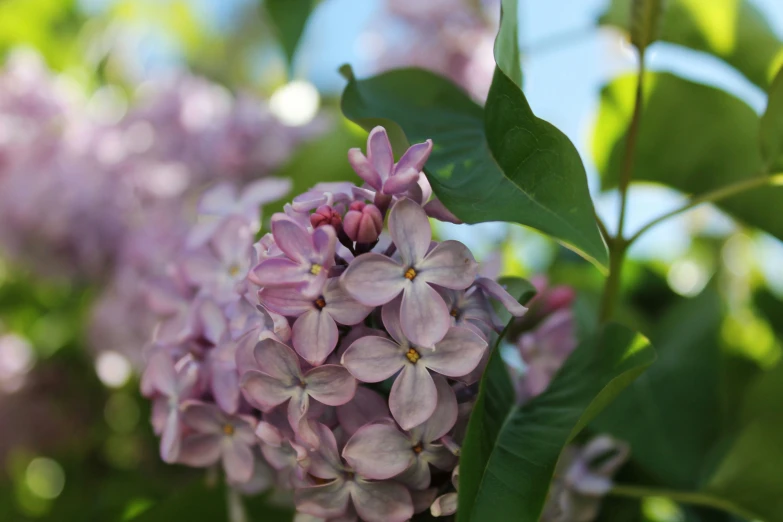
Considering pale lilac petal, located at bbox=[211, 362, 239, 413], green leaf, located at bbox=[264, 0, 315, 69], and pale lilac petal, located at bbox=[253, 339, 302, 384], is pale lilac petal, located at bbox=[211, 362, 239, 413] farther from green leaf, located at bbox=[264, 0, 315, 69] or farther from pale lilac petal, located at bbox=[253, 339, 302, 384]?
green leaf, located at bbox=[264, 0, 315, 69]

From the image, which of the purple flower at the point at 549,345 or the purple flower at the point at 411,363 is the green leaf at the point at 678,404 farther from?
the purple flower at the point at 411,363

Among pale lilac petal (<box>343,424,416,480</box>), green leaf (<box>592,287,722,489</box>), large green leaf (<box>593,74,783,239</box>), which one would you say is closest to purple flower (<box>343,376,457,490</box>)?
pale lilac petal (<box>343,424,416,480</box>)

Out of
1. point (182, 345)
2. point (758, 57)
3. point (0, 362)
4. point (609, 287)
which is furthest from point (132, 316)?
point (758, 57)

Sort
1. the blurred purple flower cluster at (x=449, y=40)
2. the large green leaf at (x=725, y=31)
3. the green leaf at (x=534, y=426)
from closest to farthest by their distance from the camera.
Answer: the green leaf at (x=534, y=426)
the large green leaf at (x=725, y=31)
the blurred purple flower cluster at (x=449, y=40)

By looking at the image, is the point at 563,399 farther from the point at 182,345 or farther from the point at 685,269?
the point at 685,269

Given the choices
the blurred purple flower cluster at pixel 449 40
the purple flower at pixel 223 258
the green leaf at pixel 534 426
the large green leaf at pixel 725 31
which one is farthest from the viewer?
the blurred purple flower cluster at pixel 449 40

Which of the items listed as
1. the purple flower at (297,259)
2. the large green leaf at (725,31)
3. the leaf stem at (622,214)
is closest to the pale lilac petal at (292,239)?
the purple flower at (297,259)
